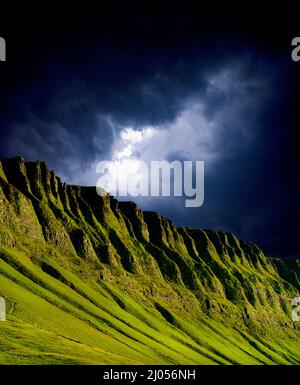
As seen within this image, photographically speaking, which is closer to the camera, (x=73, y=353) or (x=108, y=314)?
(x=73, y=353)

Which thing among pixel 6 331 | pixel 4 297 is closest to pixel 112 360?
pixel 6 331

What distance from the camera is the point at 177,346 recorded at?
656ft

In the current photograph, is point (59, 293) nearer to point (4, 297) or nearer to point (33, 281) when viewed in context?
point (33, 281)

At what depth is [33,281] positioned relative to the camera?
623 feet

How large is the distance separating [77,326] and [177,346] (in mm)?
58248

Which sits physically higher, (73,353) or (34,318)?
(34,318)

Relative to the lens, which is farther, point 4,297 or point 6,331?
point 4,297

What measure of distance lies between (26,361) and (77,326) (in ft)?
233
